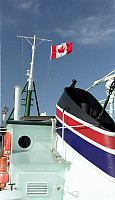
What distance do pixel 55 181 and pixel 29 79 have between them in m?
5.93

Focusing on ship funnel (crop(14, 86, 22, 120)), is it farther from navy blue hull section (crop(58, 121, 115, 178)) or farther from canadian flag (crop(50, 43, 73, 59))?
navy blue hull section (crop(58, 121, 115, 178))

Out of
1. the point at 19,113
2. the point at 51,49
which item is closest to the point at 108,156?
the point at 19,113

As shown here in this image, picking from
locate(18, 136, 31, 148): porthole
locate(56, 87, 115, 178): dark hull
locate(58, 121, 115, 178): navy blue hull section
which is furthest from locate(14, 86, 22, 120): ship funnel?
locate(58, 121, 115, 178): navy blue hull section

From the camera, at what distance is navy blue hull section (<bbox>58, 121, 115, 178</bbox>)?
162 inches

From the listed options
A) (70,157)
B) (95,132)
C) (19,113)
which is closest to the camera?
(95,132)

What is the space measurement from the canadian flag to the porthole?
622cm

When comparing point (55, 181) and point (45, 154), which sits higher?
point (45, 154)

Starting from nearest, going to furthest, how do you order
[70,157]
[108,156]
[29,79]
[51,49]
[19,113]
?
[108,156] → [70,157] → [19,113] → [29,79] → [51,49]

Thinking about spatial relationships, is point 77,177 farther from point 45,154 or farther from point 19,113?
point 19,113

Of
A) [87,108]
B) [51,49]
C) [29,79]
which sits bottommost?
[87,108]

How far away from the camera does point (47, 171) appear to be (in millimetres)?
5555

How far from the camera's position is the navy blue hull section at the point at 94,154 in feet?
13.5

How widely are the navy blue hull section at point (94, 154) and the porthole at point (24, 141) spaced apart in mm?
2069

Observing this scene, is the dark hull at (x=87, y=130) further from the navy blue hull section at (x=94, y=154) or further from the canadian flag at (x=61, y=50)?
the canadian flag at (x=61, y=50)
